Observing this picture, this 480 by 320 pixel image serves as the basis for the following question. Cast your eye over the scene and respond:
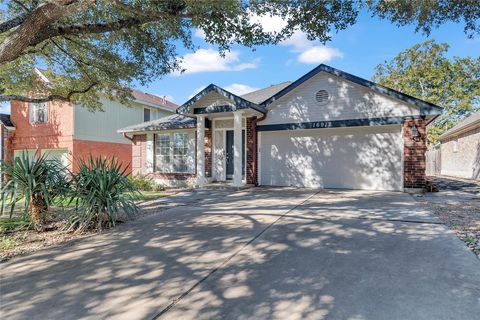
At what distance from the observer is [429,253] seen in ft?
12.6

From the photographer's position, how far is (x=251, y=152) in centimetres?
1212

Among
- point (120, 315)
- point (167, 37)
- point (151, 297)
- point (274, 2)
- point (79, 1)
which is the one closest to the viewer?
point (120, 315)

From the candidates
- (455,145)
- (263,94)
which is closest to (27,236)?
(263,94)

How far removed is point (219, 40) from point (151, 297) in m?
6.81

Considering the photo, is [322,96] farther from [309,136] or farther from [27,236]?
[27,236]

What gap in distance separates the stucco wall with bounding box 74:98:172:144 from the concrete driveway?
43.0ft

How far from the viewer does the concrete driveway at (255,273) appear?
261cm

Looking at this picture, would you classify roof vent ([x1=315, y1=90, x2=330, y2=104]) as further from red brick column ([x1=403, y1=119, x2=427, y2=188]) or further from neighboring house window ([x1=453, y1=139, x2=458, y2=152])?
neighboring house window ([x1=453, y1=139, x2=458, y2=152])

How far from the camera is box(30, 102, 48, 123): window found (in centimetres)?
1692

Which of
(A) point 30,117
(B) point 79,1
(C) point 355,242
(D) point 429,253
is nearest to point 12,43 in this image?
(B) point 79,1

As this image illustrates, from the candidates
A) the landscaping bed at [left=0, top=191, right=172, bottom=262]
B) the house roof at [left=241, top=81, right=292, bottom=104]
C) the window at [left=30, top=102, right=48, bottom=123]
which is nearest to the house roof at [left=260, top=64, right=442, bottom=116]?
the house roof at [left=241, top=81, right=292, bottom=104]

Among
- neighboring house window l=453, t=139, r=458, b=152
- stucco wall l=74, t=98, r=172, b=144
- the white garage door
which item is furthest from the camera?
neighboring house window l=453, t=139, r=458, b=152

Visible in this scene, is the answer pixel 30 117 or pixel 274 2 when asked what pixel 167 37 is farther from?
pixel 30 117

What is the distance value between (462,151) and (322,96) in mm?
14324
